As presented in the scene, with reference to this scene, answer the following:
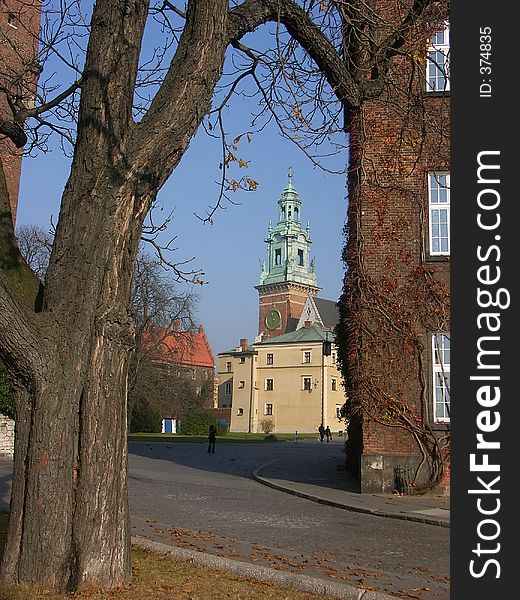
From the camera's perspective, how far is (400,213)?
17.5m

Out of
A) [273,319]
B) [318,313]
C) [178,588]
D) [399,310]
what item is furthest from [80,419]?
[273,319]

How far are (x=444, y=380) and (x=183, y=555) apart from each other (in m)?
9.74

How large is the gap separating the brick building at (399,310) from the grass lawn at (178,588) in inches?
371

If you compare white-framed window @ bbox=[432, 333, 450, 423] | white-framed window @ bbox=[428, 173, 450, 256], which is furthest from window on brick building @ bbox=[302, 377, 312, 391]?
white-framed window @ bbox=[428, 173, 450, 256]

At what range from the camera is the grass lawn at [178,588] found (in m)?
6.44

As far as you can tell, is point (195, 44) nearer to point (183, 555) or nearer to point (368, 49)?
point (368, 49)

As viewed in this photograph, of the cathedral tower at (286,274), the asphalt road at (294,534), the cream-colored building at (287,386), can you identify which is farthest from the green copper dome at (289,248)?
the asphalt road at (294,534)

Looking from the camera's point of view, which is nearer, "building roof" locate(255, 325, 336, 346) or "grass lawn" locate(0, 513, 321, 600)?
"grass lawn" locate(0, 513, 321, 600)

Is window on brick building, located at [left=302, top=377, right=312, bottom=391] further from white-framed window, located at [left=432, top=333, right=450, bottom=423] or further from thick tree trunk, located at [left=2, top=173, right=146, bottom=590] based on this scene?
thick tree trunk, located at [left=2, top=173, right=146, bottom=590]

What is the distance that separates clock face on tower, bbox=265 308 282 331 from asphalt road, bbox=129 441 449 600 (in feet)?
307

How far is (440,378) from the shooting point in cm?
1698

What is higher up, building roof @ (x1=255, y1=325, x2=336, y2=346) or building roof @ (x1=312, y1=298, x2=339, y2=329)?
building roof @ (x1=312, y1=298, x2=339, y2=329)

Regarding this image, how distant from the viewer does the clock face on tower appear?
11381 centimetres

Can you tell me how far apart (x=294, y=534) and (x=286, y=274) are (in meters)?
105
